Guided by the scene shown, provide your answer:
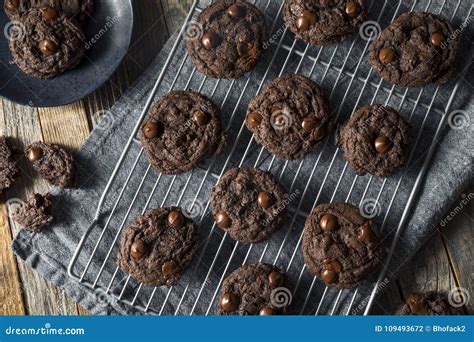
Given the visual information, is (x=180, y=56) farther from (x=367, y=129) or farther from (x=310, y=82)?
(x=367, y=129)

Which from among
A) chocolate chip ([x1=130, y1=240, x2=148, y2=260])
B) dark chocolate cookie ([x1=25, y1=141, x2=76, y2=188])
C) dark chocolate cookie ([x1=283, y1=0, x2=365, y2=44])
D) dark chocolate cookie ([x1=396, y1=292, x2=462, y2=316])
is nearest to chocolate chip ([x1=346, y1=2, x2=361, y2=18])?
dark chocolate cookie ([x1=283, y1=0, x2=365, y2=44])

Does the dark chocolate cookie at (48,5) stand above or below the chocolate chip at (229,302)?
above

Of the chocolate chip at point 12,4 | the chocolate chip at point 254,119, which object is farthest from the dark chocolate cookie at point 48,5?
the chocolate chip at point 254,119

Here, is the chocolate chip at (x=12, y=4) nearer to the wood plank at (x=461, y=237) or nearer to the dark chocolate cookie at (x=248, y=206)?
the dark chocolate cookie at (x=248, y=206)

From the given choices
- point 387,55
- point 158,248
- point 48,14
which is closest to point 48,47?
point 48,14

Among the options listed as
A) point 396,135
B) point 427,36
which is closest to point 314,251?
point 396,135

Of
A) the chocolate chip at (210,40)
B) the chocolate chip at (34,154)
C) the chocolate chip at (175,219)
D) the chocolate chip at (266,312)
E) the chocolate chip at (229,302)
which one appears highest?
the chocolate chip at (210,40)

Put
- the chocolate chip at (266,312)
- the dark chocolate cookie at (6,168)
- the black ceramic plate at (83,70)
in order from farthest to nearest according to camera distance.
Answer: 1. the dark chocolate cookie at (6,168)
2. the black ceramic plate at (83,70)
3. the chocolate chip at (266,312)
